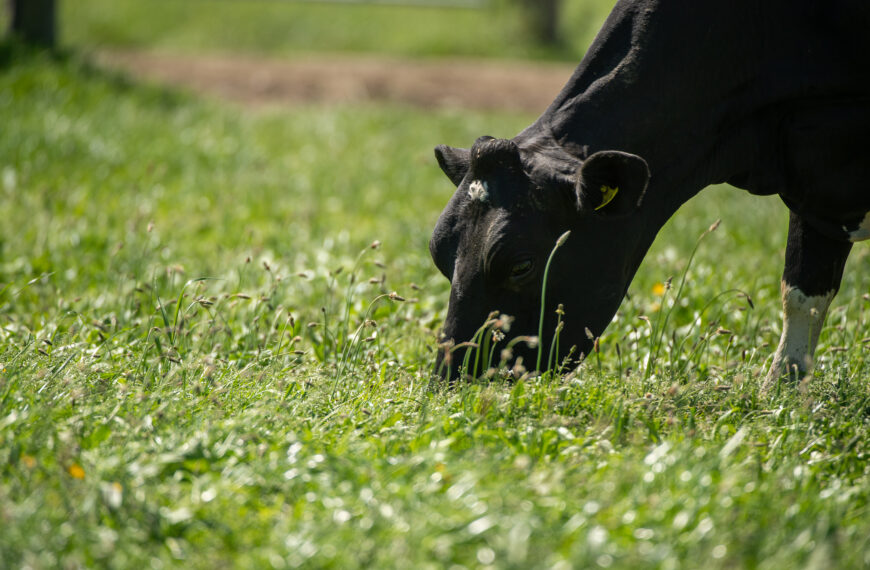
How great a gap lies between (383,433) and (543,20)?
71.3 feet

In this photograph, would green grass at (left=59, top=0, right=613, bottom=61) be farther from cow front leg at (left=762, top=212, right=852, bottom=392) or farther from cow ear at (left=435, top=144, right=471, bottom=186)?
cow front leg at (left=762, top=212, right=852, bottom=392)

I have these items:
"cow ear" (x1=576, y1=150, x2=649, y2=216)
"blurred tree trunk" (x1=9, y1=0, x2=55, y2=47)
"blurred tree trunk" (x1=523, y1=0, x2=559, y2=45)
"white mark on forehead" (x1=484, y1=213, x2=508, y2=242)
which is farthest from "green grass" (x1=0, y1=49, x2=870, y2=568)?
"blurred tree trunk" (x1=523, y1=0, x2=559, y2=45)

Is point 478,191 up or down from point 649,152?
down

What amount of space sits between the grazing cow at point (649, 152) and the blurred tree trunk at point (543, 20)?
20.2 m

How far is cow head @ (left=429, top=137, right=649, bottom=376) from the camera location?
3514 millimetres

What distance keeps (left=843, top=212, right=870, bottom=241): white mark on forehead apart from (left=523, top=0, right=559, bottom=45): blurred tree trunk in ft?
66.2

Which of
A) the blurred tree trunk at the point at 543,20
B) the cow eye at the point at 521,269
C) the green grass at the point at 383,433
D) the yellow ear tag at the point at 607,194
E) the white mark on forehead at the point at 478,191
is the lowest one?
the green grass at the point at 383,433

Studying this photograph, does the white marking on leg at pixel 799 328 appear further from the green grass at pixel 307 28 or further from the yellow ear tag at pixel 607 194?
the green grass at pixel 307 28

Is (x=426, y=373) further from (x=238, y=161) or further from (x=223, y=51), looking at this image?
(x=223, y=51)

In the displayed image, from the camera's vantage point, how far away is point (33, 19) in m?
11.6

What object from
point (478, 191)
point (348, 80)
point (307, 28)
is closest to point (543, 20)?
point (307, 28)

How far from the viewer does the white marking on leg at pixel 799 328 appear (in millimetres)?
4309

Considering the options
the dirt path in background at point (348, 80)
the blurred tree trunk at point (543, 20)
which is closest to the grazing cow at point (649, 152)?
the dirt path in background at point (348, 80)

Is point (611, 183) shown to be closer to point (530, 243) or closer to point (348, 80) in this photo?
point (530, 243)
